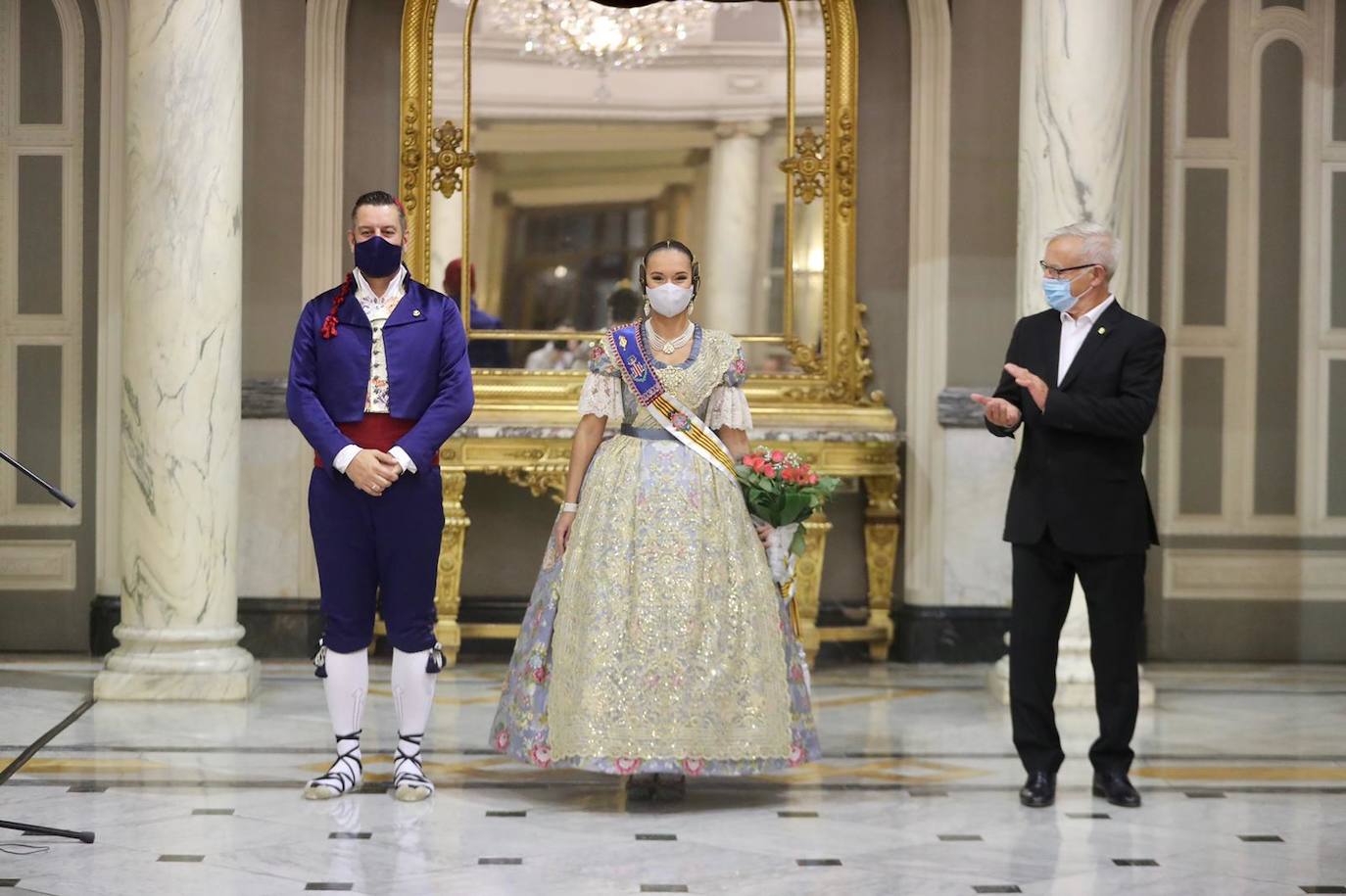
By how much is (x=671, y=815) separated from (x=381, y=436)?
1277 mm

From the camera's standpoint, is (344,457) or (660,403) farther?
(660,403)

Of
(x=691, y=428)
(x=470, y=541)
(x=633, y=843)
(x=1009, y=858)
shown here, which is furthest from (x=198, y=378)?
(x=1009, y=858)

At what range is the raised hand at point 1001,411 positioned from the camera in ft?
16.4

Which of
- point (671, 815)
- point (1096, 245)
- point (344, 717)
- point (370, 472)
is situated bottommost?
point (671, 815)

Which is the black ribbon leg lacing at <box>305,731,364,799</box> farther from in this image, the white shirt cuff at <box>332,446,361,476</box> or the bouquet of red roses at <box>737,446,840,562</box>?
the bouquet of red roses at <box>737,446,840,562</box>

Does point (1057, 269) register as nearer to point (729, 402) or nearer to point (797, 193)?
point (729, 402)

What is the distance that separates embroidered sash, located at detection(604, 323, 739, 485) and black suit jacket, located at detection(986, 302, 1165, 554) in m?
0.75

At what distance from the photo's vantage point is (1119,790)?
529cm

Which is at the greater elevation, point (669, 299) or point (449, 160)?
point (449, 160)

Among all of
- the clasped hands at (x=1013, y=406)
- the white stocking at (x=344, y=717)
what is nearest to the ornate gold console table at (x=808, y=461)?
the white stocking at (x=344, y=717)

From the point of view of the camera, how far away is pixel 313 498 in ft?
17.1

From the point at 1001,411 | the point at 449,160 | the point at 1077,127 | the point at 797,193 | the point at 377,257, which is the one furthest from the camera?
the point at 797,193

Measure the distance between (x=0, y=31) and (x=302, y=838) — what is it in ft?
15.5

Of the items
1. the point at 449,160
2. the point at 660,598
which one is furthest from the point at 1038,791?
the point at 449,160
